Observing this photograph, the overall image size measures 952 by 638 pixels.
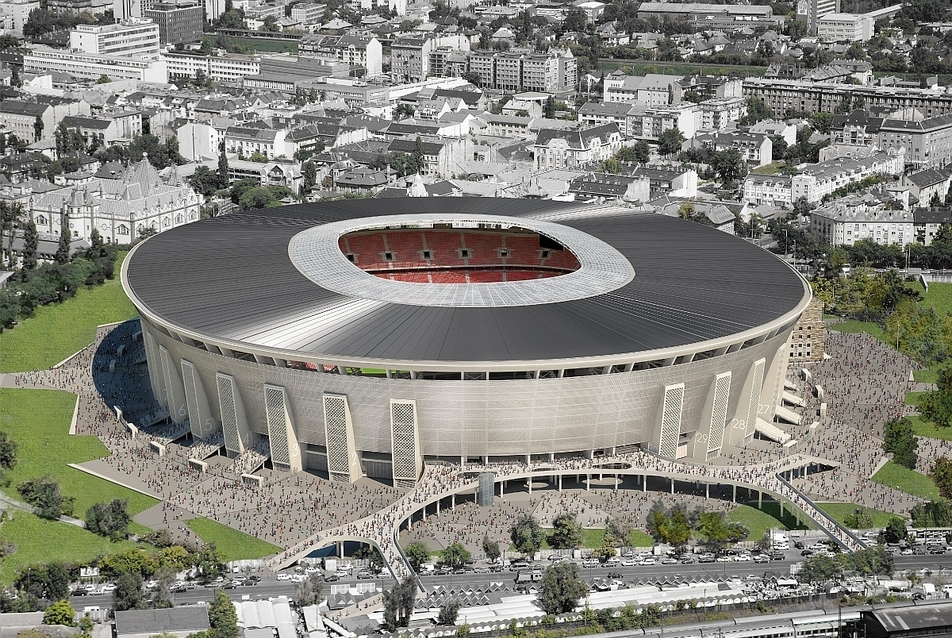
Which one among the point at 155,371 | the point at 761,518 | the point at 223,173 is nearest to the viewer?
the point at 761,518

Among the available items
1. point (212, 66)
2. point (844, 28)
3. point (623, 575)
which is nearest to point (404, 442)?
point (623, 575)

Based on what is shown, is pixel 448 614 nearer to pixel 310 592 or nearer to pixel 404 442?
pixel 310 592

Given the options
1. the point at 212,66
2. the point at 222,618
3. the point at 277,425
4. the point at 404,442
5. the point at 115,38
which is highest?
the point at 115,38

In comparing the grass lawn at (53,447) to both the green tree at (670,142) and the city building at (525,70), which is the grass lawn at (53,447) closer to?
the green tree at (670,142)

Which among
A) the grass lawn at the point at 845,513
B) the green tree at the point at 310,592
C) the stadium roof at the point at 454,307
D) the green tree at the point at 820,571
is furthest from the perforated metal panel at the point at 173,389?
the green tree at the point at 820,571

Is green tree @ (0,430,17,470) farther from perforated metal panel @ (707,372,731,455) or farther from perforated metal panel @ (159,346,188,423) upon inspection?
perforated metal panel @ (707,372,731,455)

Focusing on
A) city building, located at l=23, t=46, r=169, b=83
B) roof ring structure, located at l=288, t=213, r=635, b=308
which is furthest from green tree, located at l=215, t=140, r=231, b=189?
city building, located at l=23, t=46, r=169, b=83
